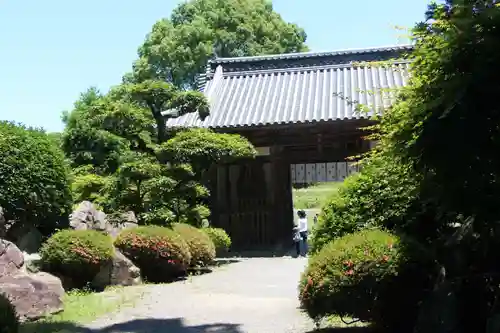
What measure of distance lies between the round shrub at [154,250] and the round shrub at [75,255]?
1114 mm

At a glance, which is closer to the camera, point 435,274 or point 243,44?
point 435,274

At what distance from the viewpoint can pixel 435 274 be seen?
5648 mm

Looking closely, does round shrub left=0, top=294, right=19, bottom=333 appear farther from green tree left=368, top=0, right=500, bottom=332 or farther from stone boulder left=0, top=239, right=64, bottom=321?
green tree left=368, top=0, right=500, bottom=332

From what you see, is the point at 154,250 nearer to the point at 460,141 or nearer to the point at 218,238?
the point at 218,238

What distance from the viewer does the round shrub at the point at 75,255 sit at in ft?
30.7

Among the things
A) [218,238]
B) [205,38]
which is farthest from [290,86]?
[205,38]

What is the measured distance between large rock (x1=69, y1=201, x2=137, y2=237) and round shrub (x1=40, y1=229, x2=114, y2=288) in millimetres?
1460

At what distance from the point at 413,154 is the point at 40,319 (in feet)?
18.2

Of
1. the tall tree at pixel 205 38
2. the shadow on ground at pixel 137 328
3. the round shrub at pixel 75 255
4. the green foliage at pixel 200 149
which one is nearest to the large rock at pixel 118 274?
the round shrub at pixel 75 255

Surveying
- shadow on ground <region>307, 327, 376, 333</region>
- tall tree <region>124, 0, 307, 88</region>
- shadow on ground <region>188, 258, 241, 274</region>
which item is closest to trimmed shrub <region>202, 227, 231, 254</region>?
shadow on ground <region>188, 258, 241, 274</region>

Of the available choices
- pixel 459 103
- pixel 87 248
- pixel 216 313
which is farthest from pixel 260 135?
pixel 459 103

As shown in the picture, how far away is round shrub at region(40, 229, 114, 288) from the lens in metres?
9.35

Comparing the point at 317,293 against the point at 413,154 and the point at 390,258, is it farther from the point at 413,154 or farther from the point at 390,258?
the point at 413,154

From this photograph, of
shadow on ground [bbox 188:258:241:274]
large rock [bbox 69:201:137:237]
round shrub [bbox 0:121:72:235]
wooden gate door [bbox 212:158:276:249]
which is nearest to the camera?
round shrub [bbox 0:121:72:235]
